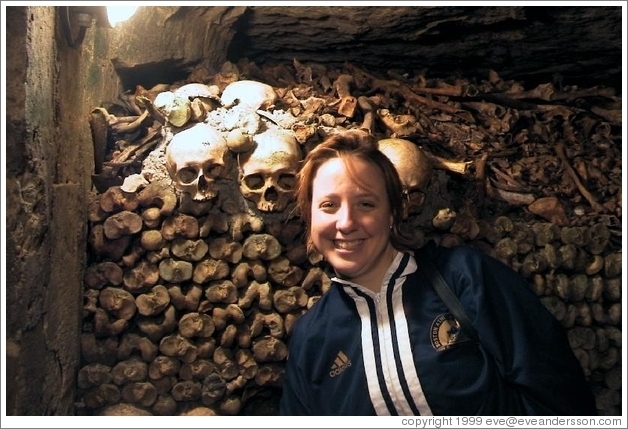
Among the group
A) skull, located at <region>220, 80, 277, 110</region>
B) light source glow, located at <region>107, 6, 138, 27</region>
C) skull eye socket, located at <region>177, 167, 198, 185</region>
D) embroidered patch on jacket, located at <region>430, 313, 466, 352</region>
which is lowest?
embroidered patch on jacket, located at <region>430, 313, 466, 352</region>

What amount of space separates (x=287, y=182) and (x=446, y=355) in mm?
647

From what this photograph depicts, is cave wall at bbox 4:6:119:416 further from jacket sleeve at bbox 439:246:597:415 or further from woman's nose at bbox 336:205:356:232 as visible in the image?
jacket sleeve at bbox 439:246:597:415

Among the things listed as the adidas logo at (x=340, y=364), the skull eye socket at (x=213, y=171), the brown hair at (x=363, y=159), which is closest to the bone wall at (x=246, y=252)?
the skull eye socket at (x=213, y=171)

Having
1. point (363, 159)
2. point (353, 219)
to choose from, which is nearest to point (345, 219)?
point (353, 219)

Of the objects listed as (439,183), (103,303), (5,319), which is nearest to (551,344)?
(439,183)

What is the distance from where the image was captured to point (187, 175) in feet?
5.52

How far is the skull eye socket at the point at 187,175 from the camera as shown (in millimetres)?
A: 1674

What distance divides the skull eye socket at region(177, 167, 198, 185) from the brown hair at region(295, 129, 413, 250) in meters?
0.33

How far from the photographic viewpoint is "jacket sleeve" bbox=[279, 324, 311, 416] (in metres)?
1.52

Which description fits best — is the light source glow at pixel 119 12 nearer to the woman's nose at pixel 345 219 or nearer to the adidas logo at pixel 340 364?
the woman's nose at pixel 345 219

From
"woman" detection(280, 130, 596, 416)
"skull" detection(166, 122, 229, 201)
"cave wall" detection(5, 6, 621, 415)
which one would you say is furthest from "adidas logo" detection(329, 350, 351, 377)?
"cave wall" detection(5, 6, 621, 415)

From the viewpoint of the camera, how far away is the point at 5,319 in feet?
4.54

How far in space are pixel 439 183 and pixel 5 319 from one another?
1234 millimetres

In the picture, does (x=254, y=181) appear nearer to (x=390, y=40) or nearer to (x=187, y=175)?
(x=187, y=175)
